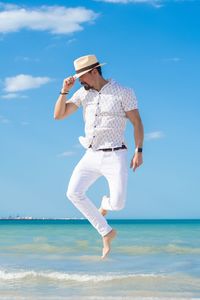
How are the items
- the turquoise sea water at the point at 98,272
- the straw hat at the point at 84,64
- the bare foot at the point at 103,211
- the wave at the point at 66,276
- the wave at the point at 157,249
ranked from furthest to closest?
the wave at the point at 157,249
the wave at the point at 66,276
the turquoise sea water at the point at 98,272
the bare foot at the point at 103,211
the straw hat at the point at 84,64

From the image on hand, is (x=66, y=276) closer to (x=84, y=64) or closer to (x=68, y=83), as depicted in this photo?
(x=68, y=83)

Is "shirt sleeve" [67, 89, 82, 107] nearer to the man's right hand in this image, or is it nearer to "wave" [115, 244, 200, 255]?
the man's right hand

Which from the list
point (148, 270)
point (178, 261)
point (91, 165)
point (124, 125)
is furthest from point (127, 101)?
point (178, 261)

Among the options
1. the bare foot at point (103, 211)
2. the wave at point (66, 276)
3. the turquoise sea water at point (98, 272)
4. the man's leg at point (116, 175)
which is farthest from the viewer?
the wave at point (66, 276)

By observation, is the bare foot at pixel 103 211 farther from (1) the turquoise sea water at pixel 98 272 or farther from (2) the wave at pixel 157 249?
(2) the wave at pixel 157 249

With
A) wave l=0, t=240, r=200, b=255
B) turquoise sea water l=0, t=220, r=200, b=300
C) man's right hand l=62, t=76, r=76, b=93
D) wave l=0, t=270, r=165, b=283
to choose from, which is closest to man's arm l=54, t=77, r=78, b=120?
man's right hand l=62, t=76, r=76, b=93

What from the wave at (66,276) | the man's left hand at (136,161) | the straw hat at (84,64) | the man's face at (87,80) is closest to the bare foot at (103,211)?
the man's left hand at (136,161)

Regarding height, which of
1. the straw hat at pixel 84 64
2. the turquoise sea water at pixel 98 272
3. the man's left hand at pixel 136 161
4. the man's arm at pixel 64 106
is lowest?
the turquoise sea water at pixel 98 272

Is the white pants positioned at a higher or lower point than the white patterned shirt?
lower

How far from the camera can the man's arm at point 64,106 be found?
652 cm

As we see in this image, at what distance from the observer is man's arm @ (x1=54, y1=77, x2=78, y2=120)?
6520 millimetres

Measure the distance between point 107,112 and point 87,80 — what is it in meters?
0.38

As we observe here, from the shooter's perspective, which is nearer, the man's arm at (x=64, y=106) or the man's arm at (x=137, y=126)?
the man's arm at (x=64, y=106)

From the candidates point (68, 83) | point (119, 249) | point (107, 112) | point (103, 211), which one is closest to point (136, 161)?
point (107, 112)
